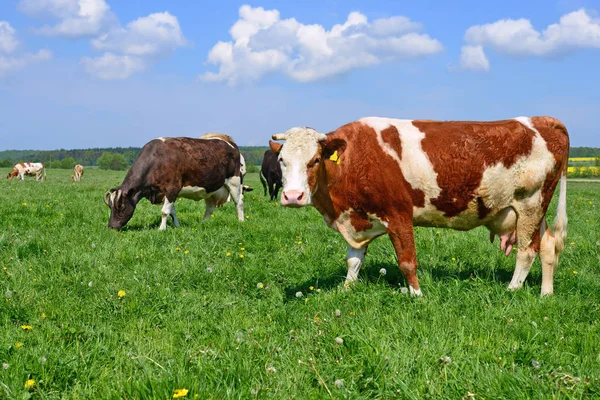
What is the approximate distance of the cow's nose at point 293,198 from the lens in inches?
201

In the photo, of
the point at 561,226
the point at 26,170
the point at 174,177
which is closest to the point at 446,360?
the point at 561,226

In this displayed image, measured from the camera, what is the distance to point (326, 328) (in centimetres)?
457

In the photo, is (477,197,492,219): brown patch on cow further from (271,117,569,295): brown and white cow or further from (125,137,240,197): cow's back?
(125,137,240,197): cow's back

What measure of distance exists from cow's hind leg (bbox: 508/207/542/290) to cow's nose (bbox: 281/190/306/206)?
267 cm

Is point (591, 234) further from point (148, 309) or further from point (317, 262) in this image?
point (148, 309)

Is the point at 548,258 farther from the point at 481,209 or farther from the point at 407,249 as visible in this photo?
the point at 407,249

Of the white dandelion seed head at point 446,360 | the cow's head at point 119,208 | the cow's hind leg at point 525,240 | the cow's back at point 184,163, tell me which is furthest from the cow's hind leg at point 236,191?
the white dandelion seed head at point 446,360

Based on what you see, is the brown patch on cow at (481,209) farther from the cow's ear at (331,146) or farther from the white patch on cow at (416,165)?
the cow's ear at (331,146)

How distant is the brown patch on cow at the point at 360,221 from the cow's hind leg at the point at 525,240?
1772mm

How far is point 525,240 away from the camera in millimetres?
6008

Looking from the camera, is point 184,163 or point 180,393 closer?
point 180,393

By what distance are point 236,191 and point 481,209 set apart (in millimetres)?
8321

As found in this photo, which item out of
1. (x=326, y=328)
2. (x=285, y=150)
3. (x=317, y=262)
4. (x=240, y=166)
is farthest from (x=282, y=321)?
(x=240, y=166)

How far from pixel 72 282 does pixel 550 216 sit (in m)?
11.4
